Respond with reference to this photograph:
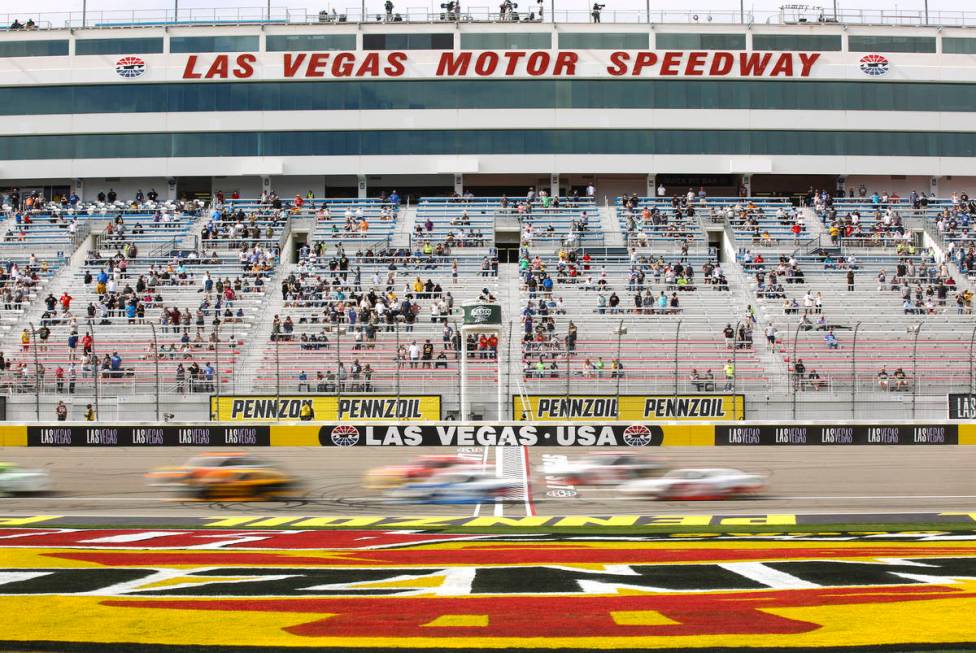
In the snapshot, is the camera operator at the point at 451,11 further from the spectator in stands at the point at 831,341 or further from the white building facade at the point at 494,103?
the spectator in stands at the point at 831,341

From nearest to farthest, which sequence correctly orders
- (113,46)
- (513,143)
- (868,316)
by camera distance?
(868,316) → (513,143) → (113,46)

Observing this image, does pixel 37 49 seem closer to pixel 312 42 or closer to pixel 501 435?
pixel 312 42

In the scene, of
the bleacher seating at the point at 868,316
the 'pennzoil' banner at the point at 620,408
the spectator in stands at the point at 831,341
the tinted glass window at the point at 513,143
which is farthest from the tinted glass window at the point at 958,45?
the 'pennzoil' banner at the point at 620,408

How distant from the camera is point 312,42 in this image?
53.3m

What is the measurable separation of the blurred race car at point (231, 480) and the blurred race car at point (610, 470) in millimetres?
6626

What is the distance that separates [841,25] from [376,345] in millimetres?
29974

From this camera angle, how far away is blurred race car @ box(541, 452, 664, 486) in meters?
25.0

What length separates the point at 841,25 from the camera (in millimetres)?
53500

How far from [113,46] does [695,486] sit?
137 ft

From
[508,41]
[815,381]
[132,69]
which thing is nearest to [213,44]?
[132,69]

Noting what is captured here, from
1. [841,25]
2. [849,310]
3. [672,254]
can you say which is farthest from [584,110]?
[849,310]

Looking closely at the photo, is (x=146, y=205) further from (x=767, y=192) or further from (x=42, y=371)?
(x=767, y=192)

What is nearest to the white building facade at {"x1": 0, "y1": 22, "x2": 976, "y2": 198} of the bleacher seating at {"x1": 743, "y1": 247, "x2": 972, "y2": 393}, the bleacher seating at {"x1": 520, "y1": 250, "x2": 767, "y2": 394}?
the bleacher seating at {"x1": 520, "y1": 250, "x2": 767, "y2": 394}

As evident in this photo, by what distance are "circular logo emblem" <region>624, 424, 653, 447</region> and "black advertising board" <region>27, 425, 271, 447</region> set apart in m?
11.0
